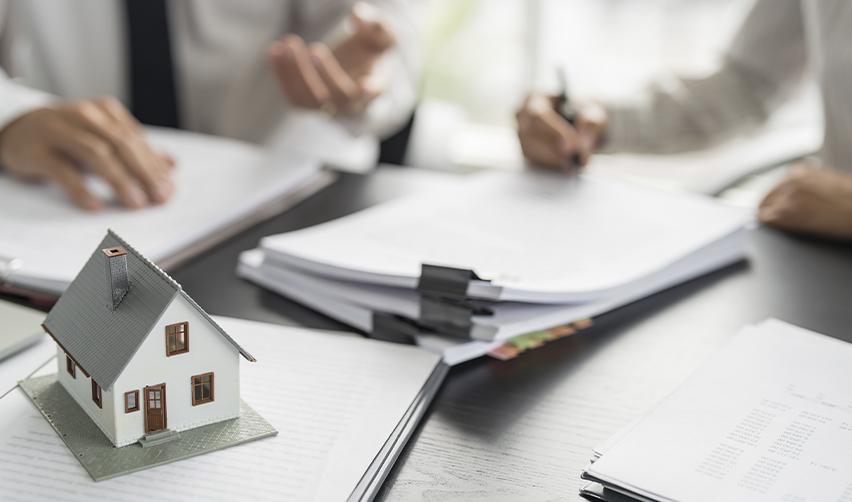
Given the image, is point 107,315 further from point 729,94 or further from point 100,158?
point 729,94

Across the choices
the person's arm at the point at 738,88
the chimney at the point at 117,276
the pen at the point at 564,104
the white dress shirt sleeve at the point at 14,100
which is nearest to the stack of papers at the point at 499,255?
the pen at the point at 564,104

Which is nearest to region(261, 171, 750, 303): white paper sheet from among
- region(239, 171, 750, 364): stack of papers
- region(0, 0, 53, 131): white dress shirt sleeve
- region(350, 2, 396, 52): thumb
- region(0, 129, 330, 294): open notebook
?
region(239, 171, 750, 364): stack of papers

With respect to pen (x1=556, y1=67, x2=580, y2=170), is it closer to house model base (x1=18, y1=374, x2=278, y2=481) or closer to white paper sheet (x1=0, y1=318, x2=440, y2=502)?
white paper sheet (x1=0, y1=318, x2=440, y2=502)

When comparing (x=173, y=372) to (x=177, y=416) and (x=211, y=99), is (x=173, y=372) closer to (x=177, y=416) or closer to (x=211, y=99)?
(x=177, y=416)

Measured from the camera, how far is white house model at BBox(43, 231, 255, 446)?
1.70 feet

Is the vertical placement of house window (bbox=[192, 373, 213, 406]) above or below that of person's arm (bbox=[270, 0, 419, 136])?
below

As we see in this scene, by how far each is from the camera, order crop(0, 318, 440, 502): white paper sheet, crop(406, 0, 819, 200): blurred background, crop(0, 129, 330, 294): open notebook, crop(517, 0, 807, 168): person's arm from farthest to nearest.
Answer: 1. crop(406, 0, 819, 200): blurred background
2. crop(517, 0, 807, 168): person's arm
3. crop(0, 129, 330, 294): open notebook
4. crop(0, 318, 440, 502): white paper sheet

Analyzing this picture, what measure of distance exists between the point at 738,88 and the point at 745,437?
0.94 meters

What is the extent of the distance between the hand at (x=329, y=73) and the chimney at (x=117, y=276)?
0.57 metres

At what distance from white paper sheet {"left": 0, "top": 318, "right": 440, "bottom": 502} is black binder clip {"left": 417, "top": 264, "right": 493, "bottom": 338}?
29 mm

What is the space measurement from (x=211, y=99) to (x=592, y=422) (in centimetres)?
118

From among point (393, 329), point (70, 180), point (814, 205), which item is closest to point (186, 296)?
point (393, 329)

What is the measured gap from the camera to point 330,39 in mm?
1473

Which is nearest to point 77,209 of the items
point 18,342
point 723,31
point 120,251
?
point 18,342
